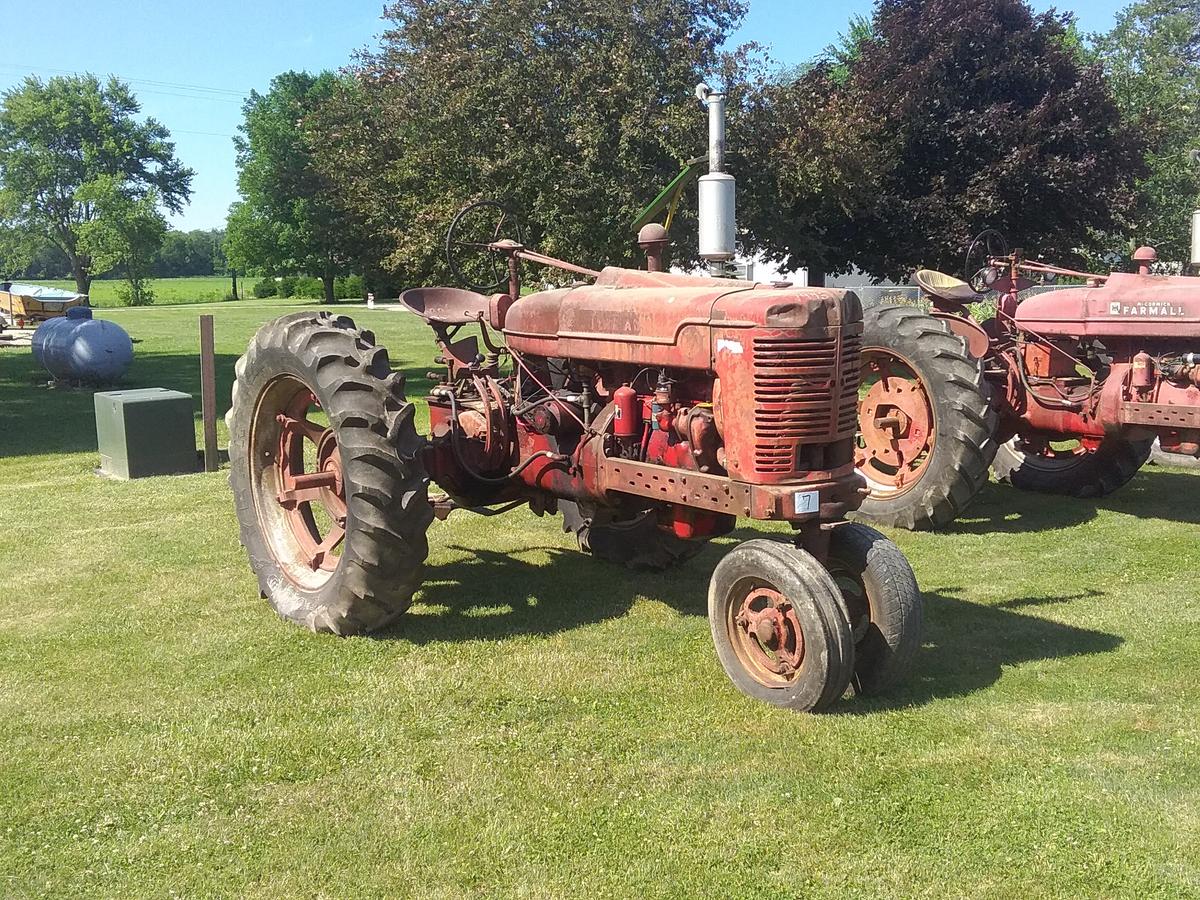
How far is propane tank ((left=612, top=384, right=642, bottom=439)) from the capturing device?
460cm

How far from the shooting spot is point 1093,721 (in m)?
3.88

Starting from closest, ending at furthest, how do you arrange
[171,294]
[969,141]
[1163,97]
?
1. [969,141]
2. [1163,97]
3. [171,294]

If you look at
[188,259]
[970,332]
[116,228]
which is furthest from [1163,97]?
[188,259]

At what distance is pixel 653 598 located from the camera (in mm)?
5410

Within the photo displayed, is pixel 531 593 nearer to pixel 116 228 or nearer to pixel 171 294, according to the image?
pixel 116 228

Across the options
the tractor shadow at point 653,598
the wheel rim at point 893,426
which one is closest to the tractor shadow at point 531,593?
the tractor shadow at point 653,598

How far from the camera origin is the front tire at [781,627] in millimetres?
3734

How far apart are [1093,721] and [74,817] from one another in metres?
3.48

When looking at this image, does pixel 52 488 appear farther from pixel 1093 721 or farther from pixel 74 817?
pixel 1093 721

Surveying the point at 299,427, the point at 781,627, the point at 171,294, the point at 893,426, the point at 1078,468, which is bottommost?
the point at 781,627

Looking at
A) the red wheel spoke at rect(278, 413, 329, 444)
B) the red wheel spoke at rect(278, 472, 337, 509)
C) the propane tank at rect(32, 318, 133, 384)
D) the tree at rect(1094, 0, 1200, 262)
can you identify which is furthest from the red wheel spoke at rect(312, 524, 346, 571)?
the tree at rect(1094, 0, 1200, 262)

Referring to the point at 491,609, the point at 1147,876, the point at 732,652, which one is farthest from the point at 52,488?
the point at 1147,876

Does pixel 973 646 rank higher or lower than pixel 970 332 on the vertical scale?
lower

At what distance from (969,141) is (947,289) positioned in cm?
979
